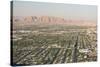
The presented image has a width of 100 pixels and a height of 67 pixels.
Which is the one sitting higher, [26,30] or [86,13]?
[86,13]

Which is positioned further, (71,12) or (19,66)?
(71,12)

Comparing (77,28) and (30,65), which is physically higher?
(77,28)

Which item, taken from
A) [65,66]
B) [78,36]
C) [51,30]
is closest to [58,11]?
[51,30]

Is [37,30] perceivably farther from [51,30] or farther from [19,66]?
[19,66]

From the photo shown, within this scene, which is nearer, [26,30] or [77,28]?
[26,30]

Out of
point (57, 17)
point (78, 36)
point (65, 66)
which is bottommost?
point (65, 66)

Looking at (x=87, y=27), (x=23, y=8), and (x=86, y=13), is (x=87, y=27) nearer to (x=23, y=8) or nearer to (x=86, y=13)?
(x=86, y=13)

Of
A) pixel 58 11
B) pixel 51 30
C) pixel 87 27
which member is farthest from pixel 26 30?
pixel 87 27
